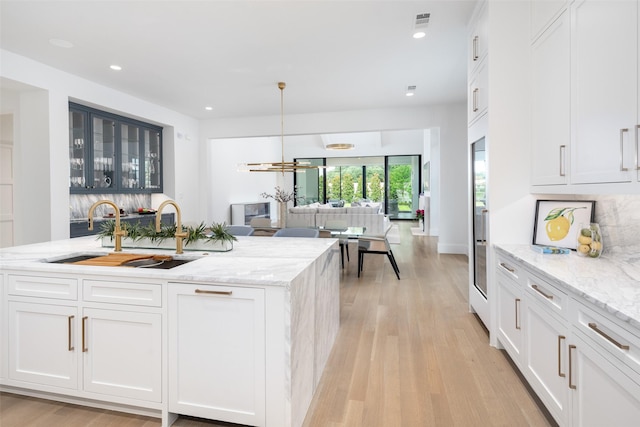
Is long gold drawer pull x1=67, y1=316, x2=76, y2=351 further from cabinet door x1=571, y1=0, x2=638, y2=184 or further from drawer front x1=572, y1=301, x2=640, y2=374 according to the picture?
cabinet door x1=571, y1=0, x2=638, y2=184

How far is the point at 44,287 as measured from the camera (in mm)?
1919

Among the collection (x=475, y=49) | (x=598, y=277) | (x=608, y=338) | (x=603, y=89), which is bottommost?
(x=608, y=338)

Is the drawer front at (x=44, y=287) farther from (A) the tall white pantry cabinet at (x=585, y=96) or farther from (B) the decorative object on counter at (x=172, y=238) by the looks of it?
(A) the tall white pantry cabinet at (x=585, y=96)

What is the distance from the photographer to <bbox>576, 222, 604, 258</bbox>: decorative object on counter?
203 cm

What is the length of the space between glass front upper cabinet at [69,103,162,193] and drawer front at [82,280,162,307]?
3.88 m

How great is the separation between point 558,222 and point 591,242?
0.36 metres

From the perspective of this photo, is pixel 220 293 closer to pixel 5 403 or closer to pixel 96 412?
pixel 96 412

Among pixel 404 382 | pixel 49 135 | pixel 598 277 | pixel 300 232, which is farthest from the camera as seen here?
pixel 49 135

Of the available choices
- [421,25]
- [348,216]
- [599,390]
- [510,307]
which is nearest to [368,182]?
[348,216]

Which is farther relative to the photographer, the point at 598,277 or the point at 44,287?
the point at 44,287

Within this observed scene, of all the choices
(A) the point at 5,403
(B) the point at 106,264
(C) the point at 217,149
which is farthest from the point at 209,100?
(A) the point at 5,403

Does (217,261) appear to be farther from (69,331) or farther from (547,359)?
(547,359)

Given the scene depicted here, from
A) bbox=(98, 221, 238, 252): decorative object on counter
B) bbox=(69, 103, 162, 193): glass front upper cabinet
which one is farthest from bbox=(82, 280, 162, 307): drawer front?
bbox=(69, 103, 162, 193): glass front upper cabinet

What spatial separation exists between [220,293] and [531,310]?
5.75 ft
